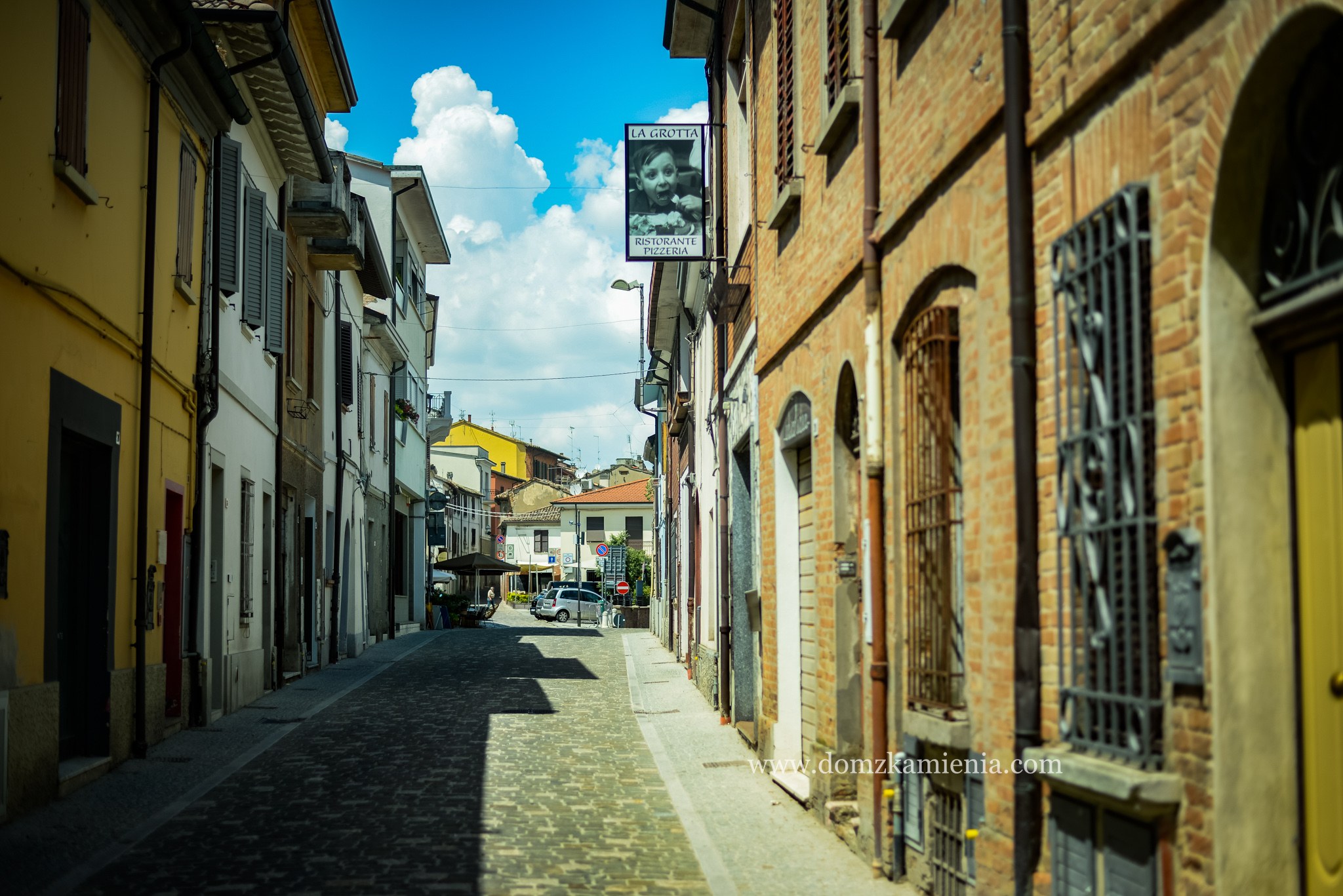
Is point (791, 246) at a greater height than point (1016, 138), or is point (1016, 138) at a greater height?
point (791, 246)

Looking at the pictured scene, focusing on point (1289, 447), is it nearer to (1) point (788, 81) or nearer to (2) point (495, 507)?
(1) point (788, 81)

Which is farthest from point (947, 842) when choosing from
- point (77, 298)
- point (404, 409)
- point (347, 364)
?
point (404, 409)

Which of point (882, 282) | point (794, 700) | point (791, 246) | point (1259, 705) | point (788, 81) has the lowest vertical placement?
point (794, 700)

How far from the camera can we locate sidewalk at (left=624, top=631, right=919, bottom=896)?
7.44 metres

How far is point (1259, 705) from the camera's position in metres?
4.09

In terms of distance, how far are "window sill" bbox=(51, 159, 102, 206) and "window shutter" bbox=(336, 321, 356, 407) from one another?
1559 cm

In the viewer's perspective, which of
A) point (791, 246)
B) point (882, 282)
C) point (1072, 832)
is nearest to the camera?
point (1072, 832)

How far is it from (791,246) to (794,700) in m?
3.58

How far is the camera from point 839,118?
8500 millimetres

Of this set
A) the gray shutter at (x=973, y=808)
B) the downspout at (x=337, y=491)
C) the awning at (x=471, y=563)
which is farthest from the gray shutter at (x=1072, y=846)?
the awning at (x=471, y=563)

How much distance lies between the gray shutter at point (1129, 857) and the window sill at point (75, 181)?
26.1 ft

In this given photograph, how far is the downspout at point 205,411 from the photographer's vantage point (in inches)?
553

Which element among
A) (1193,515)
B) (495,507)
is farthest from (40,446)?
(495,507)

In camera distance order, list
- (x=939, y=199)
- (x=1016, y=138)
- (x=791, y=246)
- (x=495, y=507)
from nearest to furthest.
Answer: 1. (x=1016, y=138)
2. (x=939, y=199)
3. (x=791, y=246)
4. (x=495, y=507)
